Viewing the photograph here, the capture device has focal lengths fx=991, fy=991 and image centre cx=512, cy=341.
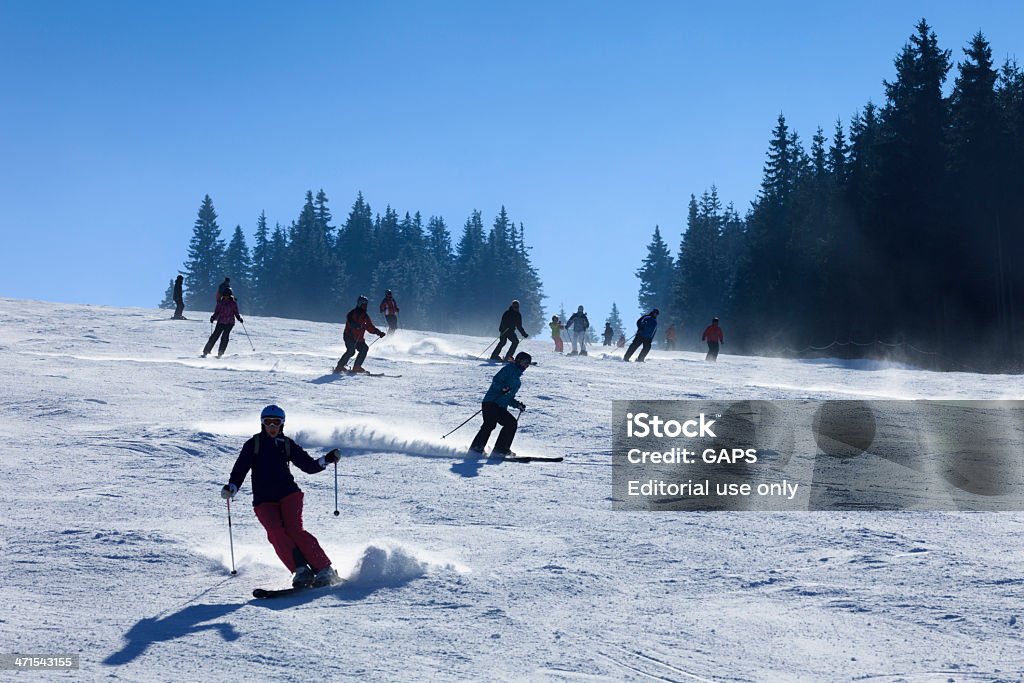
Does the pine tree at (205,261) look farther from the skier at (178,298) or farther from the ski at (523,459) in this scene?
the ski at (523,459)

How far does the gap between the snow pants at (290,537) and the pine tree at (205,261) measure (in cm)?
10624

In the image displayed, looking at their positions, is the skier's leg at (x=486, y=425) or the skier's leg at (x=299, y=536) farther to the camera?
the skier's leg at (x=486, y=425)

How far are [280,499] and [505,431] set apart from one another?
5.81m

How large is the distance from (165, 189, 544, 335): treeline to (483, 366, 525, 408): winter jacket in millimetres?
89333

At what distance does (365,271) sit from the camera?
11631 cm

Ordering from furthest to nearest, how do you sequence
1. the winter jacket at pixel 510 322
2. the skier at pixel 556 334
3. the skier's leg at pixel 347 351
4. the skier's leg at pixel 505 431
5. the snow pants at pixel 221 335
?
the skier at pixel 556 334, the winter jacket at pixel 510 322, the snow pants at pixel 221 335, the skier's leg at pixel 347 351, the skier's leg at pixel 505 431

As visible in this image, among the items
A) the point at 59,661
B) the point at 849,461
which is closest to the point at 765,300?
the point at 849,461

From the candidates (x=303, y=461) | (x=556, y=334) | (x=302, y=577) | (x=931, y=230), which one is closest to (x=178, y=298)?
(x=556, y=334)

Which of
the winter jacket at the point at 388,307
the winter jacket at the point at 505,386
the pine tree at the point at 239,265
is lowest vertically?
the winter jacket at the point at 505,386

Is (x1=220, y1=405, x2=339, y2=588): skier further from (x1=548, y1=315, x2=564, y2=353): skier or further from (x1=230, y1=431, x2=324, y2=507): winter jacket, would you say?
(x1=548, y1=315, x2=564, y2=353): skier

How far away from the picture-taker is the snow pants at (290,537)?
7.61 meters

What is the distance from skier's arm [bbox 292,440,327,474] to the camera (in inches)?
318

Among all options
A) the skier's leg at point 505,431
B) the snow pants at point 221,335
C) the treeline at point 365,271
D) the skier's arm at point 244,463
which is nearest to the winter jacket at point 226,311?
the snow pants at point 221,335

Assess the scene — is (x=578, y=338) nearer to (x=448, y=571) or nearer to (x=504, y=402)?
(x=504, y=402)
